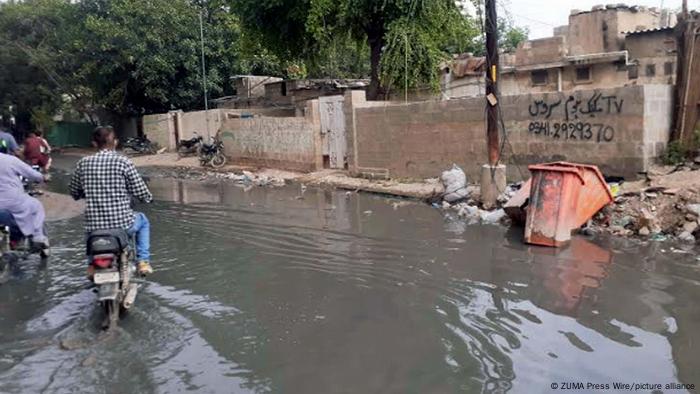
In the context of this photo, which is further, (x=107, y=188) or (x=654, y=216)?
(x=654, y=216)

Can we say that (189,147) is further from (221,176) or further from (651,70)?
(651,70)

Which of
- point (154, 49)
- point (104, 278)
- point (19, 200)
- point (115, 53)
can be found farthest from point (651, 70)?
point (115, 53)

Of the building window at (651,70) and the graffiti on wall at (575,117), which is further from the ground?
the building window at (651,70)

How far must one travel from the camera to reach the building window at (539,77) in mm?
24047

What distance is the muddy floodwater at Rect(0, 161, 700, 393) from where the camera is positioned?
4.31 meters

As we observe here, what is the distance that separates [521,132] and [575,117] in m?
1.31

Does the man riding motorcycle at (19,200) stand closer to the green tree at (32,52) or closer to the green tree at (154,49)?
the green tree at (154,49)

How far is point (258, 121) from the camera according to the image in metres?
22.5

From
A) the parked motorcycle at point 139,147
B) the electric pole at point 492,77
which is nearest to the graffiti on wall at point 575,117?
the electric pole at point 492,77

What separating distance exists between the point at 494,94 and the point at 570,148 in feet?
5.83

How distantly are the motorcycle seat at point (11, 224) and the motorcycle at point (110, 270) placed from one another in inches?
102

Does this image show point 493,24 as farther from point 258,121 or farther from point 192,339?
point 258,121

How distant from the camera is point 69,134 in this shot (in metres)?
45.8

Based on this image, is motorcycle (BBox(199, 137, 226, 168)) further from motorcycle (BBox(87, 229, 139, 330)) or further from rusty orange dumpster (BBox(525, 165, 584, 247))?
motorcycle (BBox(87, 229, 139, 330))
